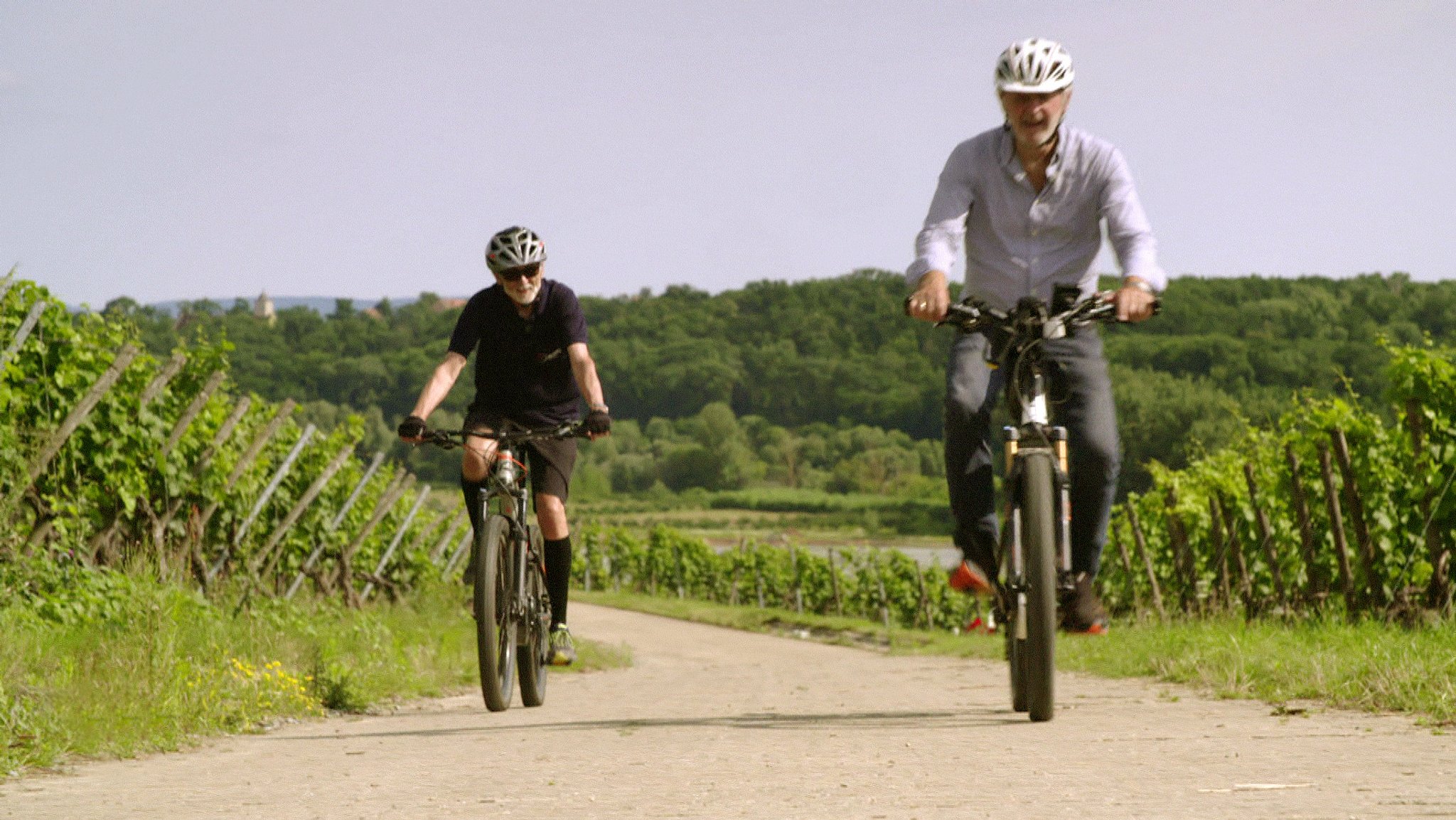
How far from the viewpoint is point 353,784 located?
15.4 ft

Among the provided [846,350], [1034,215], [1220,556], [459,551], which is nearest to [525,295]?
[1034,215]

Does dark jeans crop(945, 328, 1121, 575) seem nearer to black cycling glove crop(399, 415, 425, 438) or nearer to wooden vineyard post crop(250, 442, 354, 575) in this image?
black cycling glove crop(399, 415, 425, 438)

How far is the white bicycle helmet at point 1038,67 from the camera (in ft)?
18.6

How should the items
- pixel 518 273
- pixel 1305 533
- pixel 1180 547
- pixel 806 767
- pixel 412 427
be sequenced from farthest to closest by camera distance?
pixel 1180 547
pixel 1305 533
pixel 518 273
pixel 412 427
pixel 806 767

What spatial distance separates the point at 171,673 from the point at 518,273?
220 cm

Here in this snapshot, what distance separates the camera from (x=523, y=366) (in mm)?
7484

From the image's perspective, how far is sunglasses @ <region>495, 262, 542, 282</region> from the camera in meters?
7.26

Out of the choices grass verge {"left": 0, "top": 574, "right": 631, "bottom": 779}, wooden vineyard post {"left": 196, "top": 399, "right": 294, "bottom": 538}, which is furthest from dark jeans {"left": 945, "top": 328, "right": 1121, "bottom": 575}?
wooden vineyard post {"left": 196, "top": 399, "right": 294, "bottom": 538}

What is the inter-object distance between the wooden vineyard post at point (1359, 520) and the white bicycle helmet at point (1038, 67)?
669 cm

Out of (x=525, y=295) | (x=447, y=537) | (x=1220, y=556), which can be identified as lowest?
(x=1220, y=556)

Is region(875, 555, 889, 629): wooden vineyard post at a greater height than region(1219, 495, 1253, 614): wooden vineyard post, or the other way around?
region(1219, 495, 1253, 614): wooden vineyard post

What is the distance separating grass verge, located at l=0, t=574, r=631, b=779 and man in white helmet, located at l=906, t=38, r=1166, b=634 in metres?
3.06

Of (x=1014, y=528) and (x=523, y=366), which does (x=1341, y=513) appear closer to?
(x=523, y=366)

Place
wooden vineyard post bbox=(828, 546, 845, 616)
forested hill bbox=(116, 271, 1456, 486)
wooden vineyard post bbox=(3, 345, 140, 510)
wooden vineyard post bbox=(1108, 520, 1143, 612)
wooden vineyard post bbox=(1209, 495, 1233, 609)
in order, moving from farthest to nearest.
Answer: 1. forested hill bbox=(116, 271, 1456, 486)
2. wooden vineyard post bbox=(828, 546, 845, 616)
3. wooden vineyard post bbox=(1108, 520, 1143, 612)
4. wooden vineyard post bbox=(1209, 495, 1233, 609)
5. wooden vineyard post bbox=(3, 345, 140, 510)
